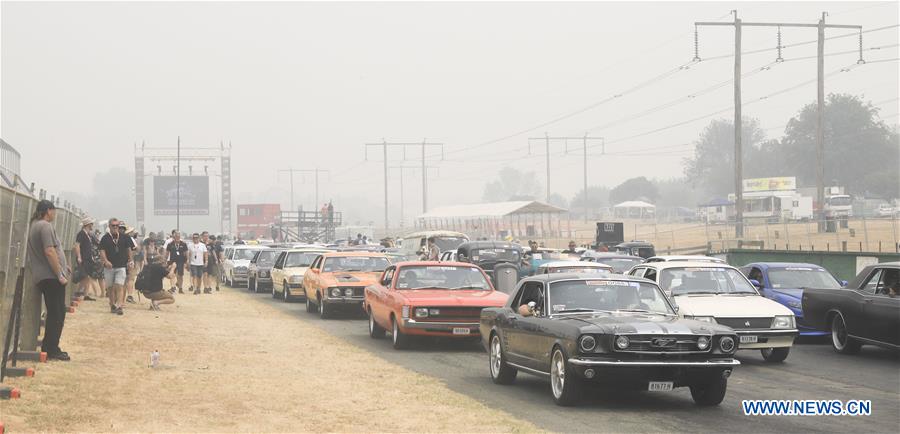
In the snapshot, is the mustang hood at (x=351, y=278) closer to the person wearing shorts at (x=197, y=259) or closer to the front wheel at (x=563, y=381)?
the person wearing shorts at (x=197, y=259)

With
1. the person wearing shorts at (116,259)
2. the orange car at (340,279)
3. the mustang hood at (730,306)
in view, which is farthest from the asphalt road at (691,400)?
the person wearing shorts at (116,259)

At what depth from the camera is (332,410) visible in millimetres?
11375

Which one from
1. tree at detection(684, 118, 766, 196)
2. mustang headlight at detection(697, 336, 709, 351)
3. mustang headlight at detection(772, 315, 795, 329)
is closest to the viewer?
mustang headlight at detection(697, 336, 709, 351)

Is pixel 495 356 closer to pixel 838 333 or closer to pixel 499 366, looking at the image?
pixel 499 366

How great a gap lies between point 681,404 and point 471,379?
3.14 m

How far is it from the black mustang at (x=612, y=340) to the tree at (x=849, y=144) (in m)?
113

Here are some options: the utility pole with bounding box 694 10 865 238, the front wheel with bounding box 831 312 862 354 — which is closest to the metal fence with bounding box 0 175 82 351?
the front wheel with bounding box 831 312 862 354

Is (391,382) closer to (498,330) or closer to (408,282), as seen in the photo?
(498,330)

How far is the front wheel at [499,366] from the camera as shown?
13742mm

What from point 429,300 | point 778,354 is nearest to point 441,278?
point 429,300

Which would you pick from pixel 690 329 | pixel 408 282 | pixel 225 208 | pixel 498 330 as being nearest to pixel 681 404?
pixel 690 329

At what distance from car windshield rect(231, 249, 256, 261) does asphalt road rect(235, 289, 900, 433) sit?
77.8 feet

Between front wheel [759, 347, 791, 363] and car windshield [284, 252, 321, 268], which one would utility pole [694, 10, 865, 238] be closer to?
car windshield [284, 252, 321, 268]

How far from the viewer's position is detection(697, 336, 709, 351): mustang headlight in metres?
11.5
